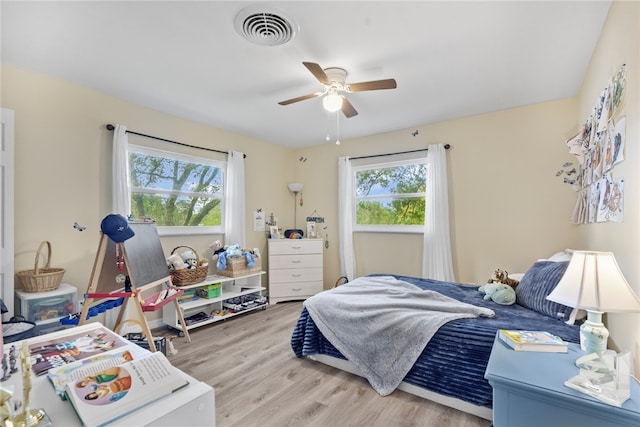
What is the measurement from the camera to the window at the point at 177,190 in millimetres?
3234

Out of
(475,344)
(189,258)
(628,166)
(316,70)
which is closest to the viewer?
(628,166)

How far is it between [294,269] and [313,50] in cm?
300

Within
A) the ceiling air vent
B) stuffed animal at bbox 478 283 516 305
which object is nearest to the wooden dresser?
stuffed animal at bbox 478 283 516 305

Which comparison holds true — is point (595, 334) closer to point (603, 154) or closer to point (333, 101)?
point (603, 154)

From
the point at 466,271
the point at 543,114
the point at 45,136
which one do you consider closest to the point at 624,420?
the point at 466,271

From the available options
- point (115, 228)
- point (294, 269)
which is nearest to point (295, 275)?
point (294, 269)

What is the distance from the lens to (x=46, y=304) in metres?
2.33

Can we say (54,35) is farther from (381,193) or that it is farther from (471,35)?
(381,193)

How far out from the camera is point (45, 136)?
252 centimetres

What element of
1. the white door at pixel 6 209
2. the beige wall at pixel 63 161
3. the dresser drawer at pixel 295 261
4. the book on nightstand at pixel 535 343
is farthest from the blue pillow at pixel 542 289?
the white door at pixel 6 209

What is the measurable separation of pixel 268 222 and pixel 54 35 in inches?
123

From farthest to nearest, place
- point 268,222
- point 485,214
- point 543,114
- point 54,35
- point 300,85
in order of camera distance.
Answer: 1. point 268,222
2. point 485,214
3. point 543,114
4. point 300,85
5. point 54,35

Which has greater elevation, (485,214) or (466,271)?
(485,214)

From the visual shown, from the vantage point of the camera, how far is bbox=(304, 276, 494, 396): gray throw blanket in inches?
79.2
